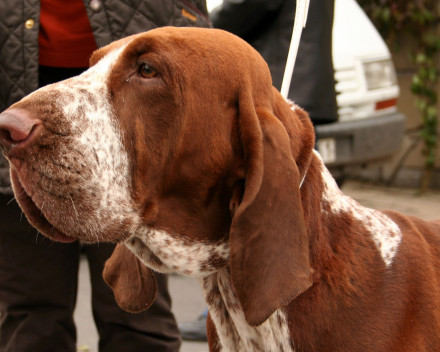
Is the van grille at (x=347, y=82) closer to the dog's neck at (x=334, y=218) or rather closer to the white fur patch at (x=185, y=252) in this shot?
the dog's neck at (x=334, y=218)

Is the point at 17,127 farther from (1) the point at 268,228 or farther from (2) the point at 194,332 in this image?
(2) the point at 194,332

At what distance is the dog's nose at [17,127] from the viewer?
194 centimetres

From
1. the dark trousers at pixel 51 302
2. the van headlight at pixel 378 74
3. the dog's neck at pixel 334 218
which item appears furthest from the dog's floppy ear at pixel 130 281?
the van headlight at pixel 378 74

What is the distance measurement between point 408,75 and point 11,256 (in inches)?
258

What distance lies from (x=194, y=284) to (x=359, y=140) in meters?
1.59

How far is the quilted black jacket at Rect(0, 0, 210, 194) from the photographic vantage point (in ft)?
8.71

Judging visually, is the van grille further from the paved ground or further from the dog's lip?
the dog's lip

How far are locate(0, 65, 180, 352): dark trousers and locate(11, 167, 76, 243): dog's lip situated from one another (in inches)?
26.0

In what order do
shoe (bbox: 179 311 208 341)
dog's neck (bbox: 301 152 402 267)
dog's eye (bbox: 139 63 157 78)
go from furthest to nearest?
1. shoe (bbox: 179 311 208 341)
2. dog's neck (bbox: 301 152 402 267)
3. dog's eye (bbox: 139 63 157 78)

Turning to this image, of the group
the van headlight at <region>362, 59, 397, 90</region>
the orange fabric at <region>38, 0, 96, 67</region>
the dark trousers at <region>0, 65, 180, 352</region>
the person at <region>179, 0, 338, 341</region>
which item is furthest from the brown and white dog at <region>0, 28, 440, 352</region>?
the van headlight at <region>362, 59, 397, 90</region>

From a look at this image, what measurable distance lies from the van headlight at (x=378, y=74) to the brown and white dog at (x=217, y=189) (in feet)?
10.00

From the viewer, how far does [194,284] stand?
5.30 metres

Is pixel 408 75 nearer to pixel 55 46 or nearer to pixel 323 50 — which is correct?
pixel 323 50

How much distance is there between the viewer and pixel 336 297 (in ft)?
6.95
